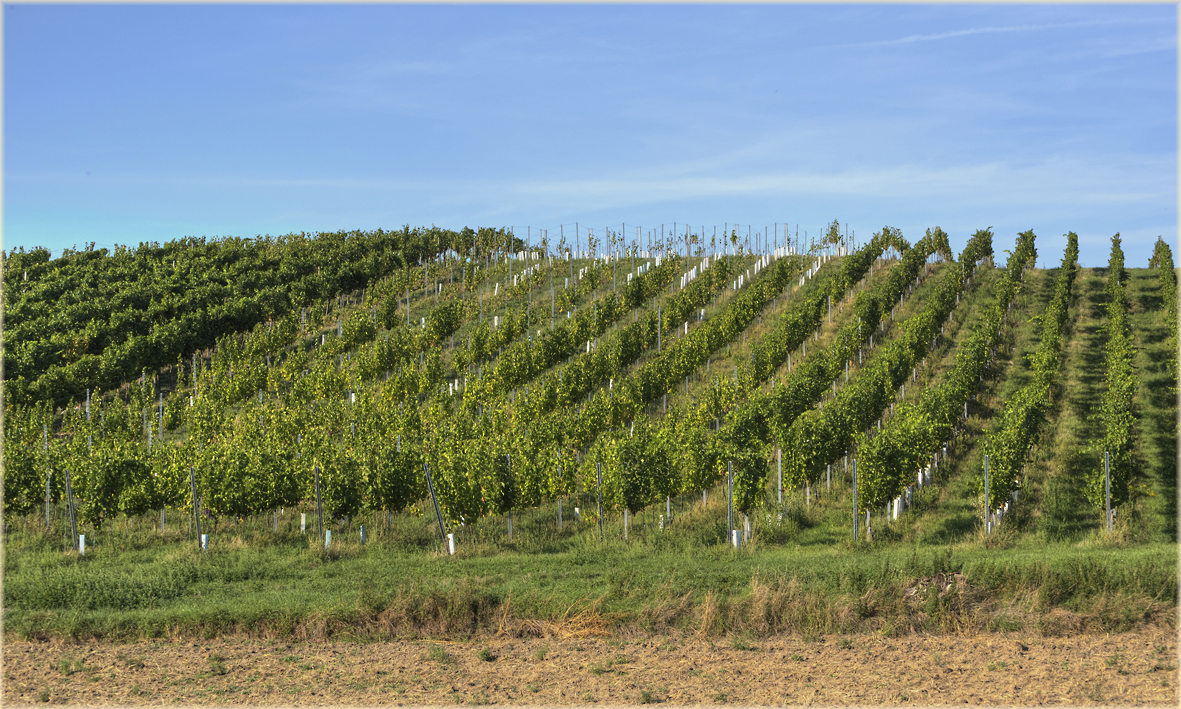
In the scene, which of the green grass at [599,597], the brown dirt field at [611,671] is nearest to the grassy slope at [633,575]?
the green grass at [599,597]

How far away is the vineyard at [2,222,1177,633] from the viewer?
78.1 feet

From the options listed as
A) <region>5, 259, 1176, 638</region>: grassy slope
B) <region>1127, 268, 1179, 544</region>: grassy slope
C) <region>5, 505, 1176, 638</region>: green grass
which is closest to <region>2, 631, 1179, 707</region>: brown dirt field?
<region>5, 505, 1176, 638</region>: green grass

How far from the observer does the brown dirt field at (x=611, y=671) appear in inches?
488

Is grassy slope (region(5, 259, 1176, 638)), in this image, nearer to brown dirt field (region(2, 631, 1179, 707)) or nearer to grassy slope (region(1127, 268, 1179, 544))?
grassy slope (region(1127, 268, 1179, 544))

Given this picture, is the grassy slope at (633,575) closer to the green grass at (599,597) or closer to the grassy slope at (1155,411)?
the green grass at (599,597)

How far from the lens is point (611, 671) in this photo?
13.5 metres

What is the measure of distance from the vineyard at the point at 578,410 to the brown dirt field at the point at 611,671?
92.3 inches

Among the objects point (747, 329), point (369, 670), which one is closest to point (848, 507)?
point (369, 670)

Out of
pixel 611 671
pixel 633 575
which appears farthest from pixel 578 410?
pixel 611 671

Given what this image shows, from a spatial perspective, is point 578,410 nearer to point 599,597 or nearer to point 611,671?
point 599,597

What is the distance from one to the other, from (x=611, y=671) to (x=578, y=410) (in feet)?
91.6

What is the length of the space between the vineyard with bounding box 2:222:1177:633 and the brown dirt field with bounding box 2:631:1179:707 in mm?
2345

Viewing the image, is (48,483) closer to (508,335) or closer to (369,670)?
(369,670)

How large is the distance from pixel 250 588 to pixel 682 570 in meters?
9.31
